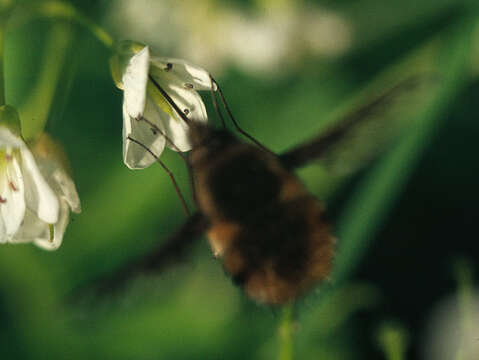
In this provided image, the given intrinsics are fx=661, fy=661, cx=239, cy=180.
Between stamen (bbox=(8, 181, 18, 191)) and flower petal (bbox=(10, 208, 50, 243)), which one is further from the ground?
stamen (bbox=(8, 181, 18, 191))

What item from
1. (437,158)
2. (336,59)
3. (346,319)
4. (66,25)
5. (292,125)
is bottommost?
(346,319)

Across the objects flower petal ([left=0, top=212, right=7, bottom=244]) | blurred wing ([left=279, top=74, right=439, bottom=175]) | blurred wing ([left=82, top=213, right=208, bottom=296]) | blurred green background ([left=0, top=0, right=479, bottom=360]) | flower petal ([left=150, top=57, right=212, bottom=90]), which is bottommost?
blurred green background ([left=0, top=0, right=479, bottom=360])

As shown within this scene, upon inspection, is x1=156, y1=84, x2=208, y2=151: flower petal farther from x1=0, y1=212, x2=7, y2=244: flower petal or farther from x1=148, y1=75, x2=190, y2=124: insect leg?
x1=0, y1=212, x2=7, y2=244: flower petal

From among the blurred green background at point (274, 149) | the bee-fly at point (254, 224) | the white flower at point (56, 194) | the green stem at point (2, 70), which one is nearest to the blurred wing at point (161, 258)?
the bee-fly at point (254, 224)

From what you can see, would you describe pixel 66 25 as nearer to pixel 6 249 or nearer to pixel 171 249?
pixel 6 249

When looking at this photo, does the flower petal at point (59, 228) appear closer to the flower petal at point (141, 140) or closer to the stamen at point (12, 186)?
the stamen at point (12, 186)

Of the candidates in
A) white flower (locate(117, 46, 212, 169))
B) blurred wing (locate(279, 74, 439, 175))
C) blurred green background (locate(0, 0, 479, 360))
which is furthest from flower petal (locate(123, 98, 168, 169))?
blurred green background (locate(0, 0, 479, 360))

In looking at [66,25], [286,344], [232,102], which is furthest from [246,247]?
[232,102]

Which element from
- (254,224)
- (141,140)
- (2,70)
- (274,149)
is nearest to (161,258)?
(254,224)
